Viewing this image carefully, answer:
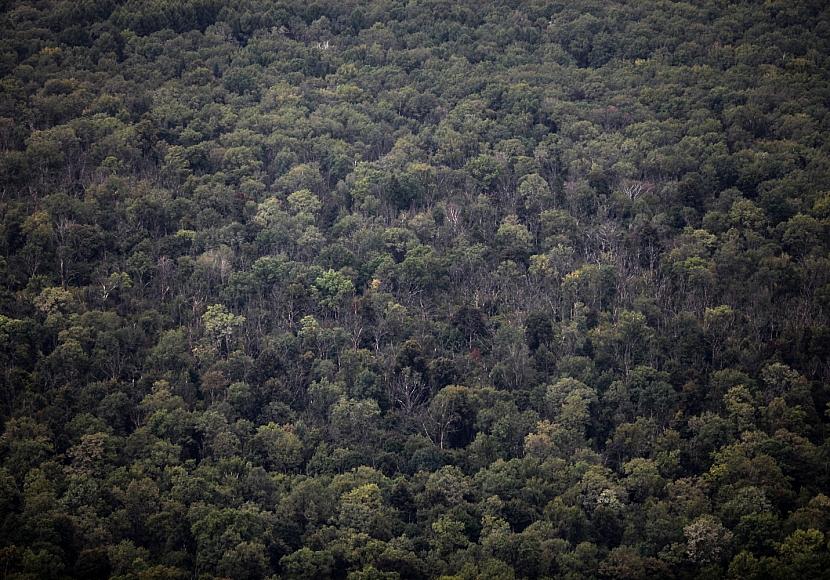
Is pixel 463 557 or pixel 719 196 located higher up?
pixel 719 196

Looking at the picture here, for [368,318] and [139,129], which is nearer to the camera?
[368,318]

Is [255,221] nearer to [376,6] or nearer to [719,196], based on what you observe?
[719,196]

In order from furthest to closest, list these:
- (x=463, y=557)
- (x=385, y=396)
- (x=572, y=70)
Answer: (x=572, y=70)
(x=385, y=396)
(x=463, y=557)

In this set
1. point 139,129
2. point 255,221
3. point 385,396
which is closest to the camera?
point 385,396

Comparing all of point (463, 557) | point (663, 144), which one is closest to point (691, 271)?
point (663, 144)

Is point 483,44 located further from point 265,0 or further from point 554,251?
point 554,251

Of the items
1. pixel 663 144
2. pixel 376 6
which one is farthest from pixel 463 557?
pixel 376 6
